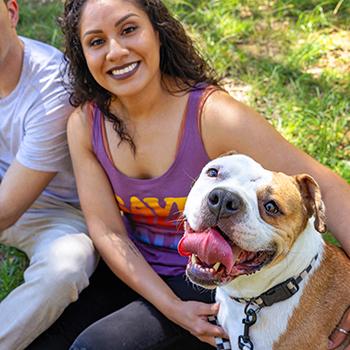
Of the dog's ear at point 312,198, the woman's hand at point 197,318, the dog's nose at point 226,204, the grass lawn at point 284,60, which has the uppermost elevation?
the dog's nose at point 226,204

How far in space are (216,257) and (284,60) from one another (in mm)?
2759

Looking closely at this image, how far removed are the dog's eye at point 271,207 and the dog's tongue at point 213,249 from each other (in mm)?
180

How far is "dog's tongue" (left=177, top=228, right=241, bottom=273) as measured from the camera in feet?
7.68

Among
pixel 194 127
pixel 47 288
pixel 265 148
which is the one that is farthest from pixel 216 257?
pixel 47 288

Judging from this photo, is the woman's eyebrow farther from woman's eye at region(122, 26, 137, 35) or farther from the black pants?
the black pants

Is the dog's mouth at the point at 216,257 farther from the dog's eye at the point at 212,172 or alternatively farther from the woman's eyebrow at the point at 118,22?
the woman's eyebrow at the point at 118,22

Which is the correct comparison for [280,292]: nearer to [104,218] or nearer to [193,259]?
[193,259]

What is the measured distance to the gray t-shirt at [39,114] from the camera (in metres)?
3.39

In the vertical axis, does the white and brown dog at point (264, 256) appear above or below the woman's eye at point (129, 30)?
below

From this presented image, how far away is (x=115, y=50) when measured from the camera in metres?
2.94

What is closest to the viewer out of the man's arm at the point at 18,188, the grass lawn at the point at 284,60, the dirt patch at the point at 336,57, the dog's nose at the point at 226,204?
the dog's nose at the point at 226,204

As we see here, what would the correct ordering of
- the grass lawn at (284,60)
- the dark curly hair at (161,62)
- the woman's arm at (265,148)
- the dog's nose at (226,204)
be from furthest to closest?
the grass lawn at (284,60), the dark curly hair at (161,62), the woman's arm at (265,148), the dog's nose at (226,204)

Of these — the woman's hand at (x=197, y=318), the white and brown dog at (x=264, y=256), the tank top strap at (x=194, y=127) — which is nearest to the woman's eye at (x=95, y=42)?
the tank top strap at (x=194, y=127)

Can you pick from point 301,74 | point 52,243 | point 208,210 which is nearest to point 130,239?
point 52,243
